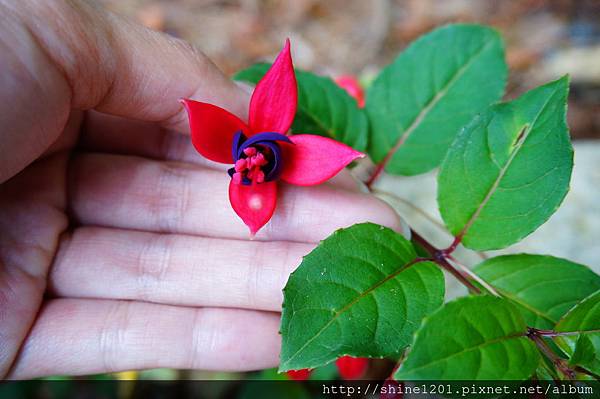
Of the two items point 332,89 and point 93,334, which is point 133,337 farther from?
point 332,89

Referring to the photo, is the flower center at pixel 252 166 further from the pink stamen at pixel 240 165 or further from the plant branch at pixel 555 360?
the plant branch at pixel 555 360

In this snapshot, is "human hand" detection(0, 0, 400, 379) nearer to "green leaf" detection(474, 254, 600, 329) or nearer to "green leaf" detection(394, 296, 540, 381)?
"green leaf" detection(474, 254, 600, 329)

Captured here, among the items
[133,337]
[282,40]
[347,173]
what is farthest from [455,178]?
[282,40]

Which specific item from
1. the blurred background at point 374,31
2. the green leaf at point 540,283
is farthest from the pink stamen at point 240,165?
the blurred background at point 374,31

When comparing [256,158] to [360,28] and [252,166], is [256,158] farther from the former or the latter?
[360,28]

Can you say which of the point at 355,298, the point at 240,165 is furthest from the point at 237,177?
the point at 355,298

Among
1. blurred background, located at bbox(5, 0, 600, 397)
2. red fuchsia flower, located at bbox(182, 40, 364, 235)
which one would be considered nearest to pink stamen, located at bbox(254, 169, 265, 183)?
red fuchsia flower, located at bbox(182, 40, 364, 235)
